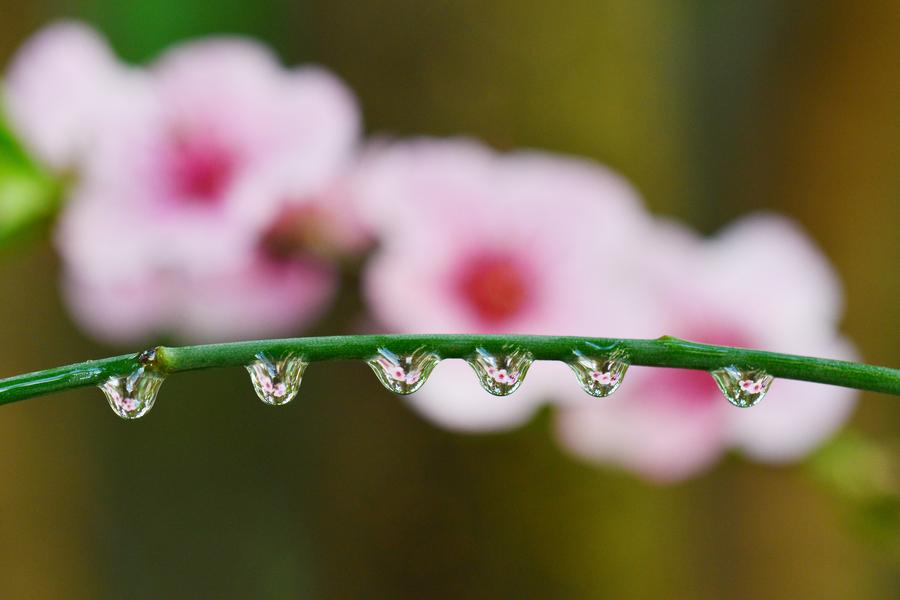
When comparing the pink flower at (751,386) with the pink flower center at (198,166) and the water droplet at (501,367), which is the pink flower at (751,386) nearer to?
the water droplet at (501,367)

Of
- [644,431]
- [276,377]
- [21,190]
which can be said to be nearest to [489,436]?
[644,431]

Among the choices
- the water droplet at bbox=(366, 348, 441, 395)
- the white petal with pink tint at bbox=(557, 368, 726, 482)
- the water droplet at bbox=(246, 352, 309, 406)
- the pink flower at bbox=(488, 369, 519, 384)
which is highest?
the white petal with pink tint at bbox=(557, 368, 726, 482)

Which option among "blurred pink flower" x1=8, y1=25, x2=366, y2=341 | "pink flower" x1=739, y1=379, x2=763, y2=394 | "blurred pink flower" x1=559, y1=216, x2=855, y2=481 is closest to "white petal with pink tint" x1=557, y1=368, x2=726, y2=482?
"blurred pink flower" x1=559, y1=216, x2=855, y2=481

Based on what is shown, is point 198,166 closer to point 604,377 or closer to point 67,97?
point 67,97

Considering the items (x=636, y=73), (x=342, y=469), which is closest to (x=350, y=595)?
(x=342, y=469)

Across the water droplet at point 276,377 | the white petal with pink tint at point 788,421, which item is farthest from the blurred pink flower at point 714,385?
the water droplet at point 276,377

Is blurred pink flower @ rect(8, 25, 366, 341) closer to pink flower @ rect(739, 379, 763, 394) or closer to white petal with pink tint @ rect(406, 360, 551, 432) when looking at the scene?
white petal with pink tint @ rect(406, 360, 551, 432)
